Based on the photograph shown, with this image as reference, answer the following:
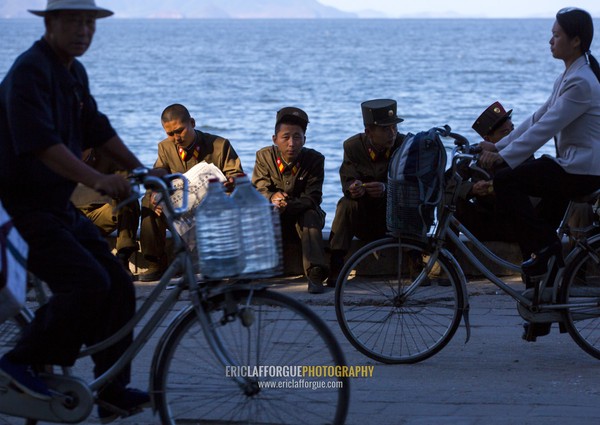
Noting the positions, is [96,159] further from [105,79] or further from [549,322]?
[105,79]

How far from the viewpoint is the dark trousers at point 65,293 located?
459 cm

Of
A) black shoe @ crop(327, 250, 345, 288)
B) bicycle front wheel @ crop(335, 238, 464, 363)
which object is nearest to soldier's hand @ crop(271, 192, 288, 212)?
black shoe @ crop(327, 250, 345, 288)

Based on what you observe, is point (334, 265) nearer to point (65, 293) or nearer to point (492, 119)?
point (492, 119)

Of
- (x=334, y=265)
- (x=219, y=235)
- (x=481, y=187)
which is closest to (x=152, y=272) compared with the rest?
(x=334, y=265)

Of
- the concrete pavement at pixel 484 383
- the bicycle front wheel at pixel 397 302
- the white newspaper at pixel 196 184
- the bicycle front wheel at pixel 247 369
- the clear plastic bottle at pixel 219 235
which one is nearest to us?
the clear plastic bottle at pixel 219 235

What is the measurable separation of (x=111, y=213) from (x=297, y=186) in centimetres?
136

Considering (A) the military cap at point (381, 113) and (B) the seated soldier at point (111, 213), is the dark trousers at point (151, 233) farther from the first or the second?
(A) the military cap at point (381, 113)

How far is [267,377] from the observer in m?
4.72

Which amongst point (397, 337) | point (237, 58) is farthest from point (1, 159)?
point (237, 58)

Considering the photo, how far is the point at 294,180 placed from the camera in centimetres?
870

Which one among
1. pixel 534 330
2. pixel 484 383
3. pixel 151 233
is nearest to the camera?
pixel 484 383

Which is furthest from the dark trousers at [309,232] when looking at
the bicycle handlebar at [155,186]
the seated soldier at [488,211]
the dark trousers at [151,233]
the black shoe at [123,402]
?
the bicycle handlebar at [155,186]

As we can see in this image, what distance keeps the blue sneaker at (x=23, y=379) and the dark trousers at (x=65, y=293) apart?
0.10ft

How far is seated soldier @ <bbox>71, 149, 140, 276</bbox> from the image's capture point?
28.3ft
